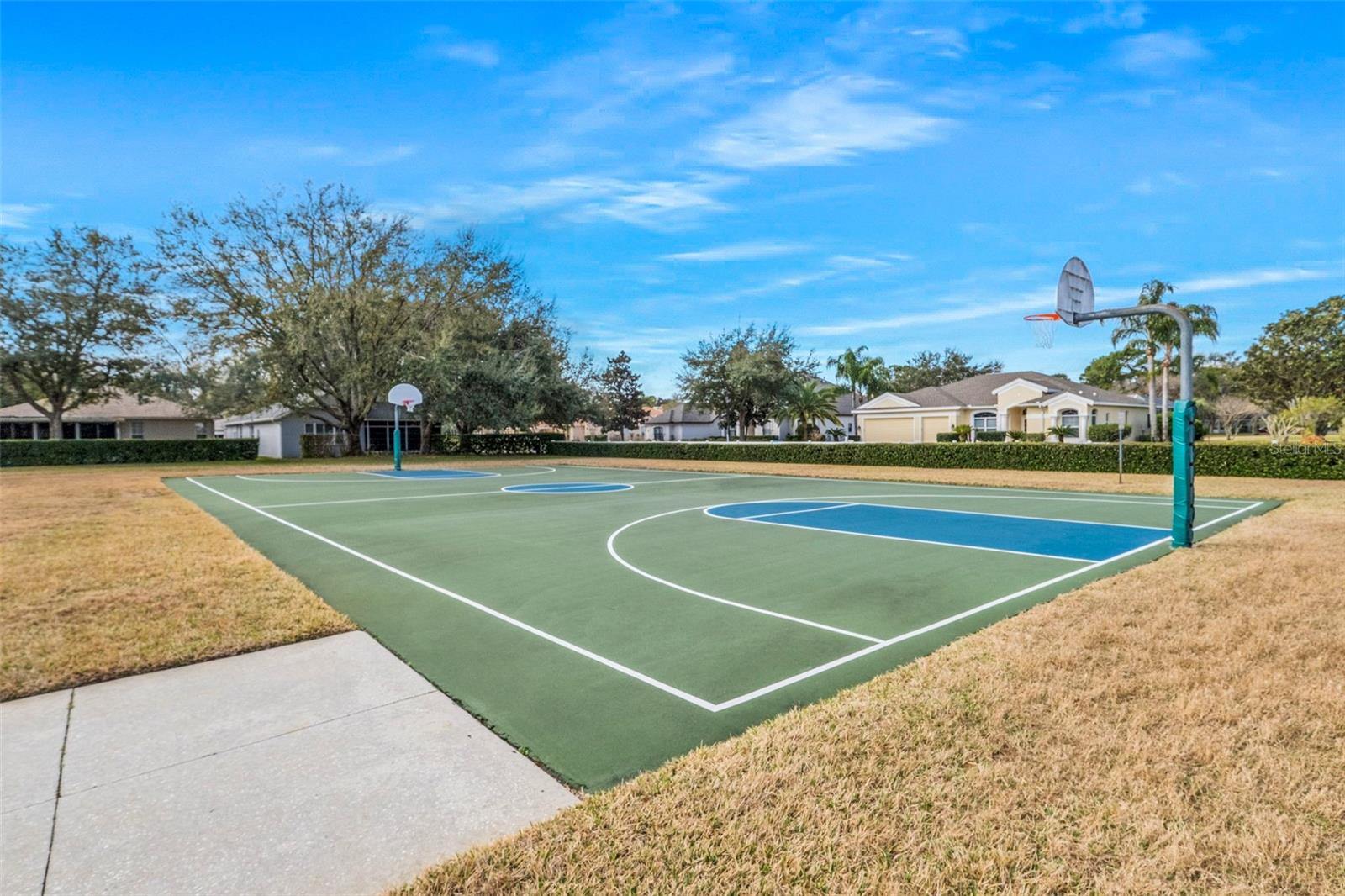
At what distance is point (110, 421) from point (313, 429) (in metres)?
11.7

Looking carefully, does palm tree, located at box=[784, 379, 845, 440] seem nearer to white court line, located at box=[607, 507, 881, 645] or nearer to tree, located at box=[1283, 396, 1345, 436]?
tree, located at box=[1283, 396, 1345, 436]

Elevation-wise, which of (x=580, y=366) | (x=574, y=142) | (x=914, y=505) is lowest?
(x=914, y=505)

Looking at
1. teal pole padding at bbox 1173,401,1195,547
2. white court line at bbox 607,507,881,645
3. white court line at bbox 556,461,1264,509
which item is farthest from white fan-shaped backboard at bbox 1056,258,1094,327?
white court line at bbox 607,507,881,645

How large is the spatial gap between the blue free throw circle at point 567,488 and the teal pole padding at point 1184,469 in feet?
36.6

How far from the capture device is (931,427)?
39.8 meters

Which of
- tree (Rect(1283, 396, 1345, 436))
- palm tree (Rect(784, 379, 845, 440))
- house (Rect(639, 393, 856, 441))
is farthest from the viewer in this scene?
house (Rect(639, 393, 856, 441))

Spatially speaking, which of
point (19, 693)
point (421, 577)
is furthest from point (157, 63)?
point (19, 693)

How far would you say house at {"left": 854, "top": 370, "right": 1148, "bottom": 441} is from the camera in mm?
35469

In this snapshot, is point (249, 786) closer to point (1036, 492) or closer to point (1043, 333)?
point (1043, 333)

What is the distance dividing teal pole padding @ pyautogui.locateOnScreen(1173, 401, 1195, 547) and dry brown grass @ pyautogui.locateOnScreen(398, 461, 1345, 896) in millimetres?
3839

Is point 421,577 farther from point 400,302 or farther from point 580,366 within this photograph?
point 580,366

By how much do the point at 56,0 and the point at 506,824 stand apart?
36.9 ft

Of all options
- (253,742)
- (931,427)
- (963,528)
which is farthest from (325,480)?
(931,427)

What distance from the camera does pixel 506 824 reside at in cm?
245
